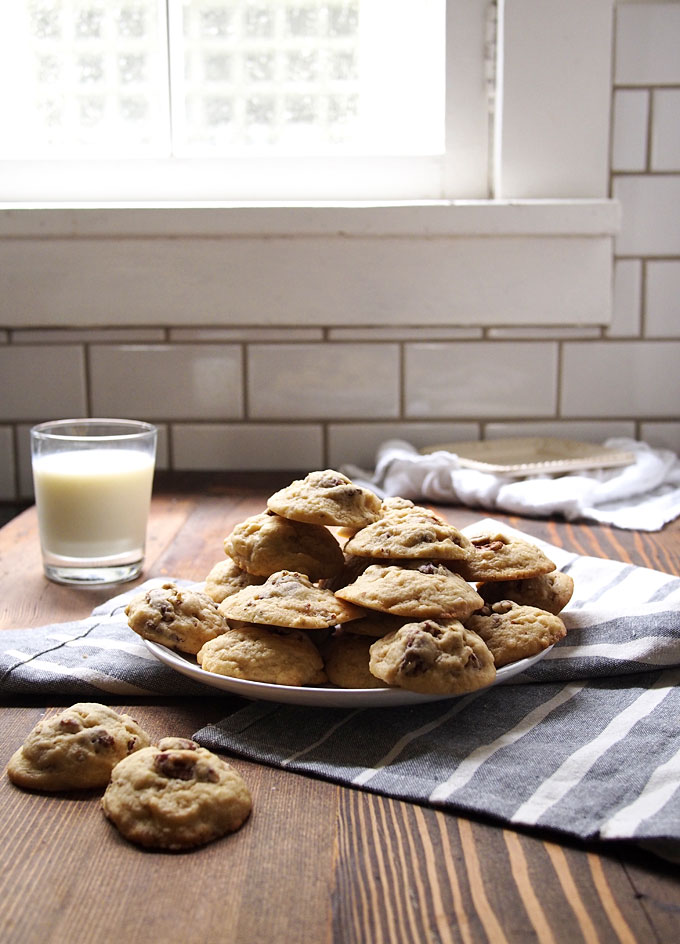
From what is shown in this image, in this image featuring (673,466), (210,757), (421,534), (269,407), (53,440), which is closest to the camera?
(210,757)

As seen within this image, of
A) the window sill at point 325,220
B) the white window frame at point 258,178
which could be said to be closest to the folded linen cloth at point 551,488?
the window sill at point 325,220

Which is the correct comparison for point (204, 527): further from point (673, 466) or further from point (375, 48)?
point (375, 48)

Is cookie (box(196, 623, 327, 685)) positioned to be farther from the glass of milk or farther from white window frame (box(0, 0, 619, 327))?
white window frame (box(0, 0, 619, 327))

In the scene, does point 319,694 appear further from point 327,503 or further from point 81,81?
point 81,81

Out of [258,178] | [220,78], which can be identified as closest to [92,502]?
[258,178]

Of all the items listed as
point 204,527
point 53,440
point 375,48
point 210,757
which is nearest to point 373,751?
point 210,757

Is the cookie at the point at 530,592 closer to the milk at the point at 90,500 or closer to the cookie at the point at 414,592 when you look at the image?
the cookie at the point at 414,592

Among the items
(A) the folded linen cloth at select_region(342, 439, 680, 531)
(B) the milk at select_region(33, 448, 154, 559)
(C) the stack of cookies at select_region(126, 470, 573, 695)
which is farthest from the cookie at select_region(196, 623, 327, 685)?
(A) the folded linen cloth at select_region(342, 439, 680, 531)
